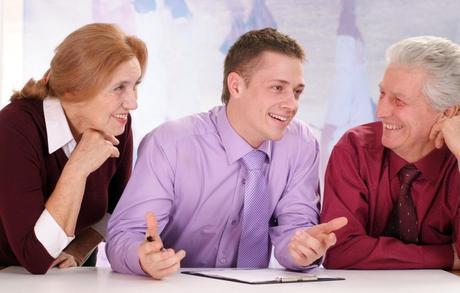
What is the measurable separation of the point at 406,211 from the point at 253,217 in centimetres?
50

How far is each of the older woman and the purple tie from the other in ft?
1.39

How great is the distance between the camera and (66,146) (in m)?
2.55

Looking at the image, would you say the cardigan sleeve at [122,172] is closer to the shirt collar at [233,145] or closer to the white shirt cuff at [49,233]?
the shirt collar at [233,145]

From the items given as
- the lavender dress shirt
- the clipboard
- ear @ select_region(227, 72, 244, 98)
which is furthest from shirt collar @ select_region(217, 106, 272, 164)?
the clipboard

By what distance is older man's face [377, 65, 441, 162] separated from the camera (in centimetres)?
267

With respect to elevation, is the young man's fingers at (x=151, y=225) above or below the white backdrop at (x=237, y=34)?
below

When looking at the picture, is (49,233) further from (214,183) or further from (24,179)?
(214,183)

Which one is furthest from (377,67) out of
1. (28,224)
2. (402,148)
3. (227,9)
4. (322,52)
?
(28,224)

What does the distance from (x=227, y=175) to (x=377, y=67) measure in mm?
2361

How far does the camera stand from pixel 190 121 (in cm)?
272

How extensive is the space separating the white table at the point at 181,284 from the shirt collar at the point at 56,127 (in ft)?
1.21

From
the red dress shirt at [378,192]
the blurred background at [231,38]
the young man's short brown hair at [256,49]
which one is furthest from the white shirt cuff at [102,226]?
the blurred background at [231,38]

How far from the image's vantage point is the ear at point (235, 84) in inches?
108

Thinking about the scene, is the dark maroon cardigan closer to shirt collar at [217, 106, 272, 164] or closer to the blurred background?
shirt collar at [217, 106, 272, 164]
